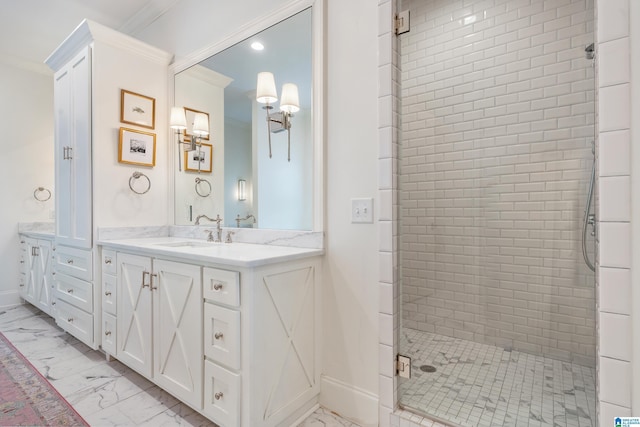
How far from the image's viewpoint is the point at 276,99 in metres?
1.92

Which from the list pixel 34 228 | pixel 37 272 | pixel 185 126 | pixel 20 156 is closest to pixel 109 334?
pixel 185 126

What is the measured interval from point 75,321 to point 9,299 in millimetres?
1913

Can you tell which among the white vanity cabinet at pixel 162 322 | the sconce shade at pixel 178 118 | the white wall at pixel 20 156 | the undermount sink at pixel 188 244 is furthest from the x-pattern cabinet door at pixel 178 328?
the white wall at pixel 20 156

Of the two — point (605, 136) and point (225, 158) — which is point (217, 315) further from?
point (605, 136)

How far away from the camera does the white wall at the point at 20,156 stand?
3518 millimetres

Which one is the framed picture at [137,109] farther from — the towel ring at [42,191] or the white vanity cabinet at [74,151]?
the towel ring at [42,191]

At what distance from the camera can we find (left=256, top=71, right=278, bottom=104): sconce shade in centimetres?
193

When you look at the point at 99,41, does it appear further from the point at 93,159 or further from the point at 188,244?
the point at 188,244

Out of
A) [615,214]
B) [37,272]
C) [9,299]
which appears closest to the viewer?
[615,214]

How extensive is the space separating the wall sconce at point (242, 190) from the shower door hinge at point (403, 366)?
136 centimetres

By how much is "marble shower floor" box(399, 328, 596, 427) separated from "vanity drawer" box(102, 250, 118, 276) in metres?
1.89

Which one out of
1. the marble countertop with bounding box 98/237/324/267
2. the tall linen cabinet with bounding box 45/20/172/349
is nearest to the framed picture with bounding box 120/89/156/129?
the tall linen cabinet with bounding box 45/20/172/349

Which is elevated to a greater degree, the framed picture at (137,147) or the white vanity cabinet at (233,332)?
the framed picture at (137,147)

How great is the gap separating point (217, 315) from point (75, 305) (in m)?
1.78
